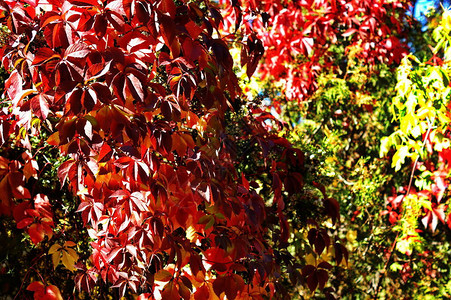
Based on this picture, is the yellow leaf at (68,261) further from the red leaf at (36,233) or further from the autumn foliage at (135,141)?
the red leaf at (36,233)

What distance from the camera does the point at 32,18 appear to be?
1.66 m

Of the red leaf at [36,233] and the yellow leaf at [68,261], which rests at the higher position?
the red leaf at [36,233]

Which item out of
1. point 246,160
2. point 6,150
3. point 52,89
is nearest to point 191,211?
point 52,89

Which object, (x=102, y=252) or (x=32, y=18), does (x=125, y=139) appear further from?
(x=32, y=18)

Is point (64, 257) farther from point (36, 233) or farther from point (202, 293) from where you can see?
point (202, 293)

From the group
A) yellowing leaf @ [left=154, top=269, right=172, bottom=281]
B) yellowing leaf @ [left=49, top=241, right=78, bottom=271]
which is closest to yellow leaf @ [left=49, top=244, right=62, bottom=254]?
yellowing leaf @ [left=49, top=241, right=78, bottom=271]

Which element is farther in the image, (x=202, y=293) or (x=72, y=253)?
(x=72, y=253)

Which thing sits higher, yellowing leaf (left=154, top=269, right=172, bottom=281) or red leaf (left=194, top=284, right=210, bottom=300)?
yellowing leaf (left=154, top=269, right=172, bottom=281)

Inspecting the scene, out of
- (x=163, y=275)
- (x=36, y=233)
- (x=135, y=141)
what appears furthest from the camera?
(x=36, y=233)

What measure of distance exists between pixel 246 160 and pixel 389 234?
5.33ft

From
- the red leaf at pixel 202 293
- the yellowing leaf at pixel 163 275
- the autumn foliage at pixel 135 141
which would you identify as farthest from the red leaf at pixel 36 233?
the red leaf at pixel 202 293

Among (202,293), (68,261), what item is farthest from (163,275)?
(68,261)

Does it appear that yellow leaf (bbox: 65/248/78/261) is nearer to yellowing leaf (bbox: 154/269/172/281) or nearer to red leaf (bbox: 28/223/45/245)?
red leaf (bbox: 28/223/45/245)

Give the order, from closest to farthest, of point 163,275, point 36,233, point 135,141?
1. point 135,141
2. point 163,275
3. point 36,233
